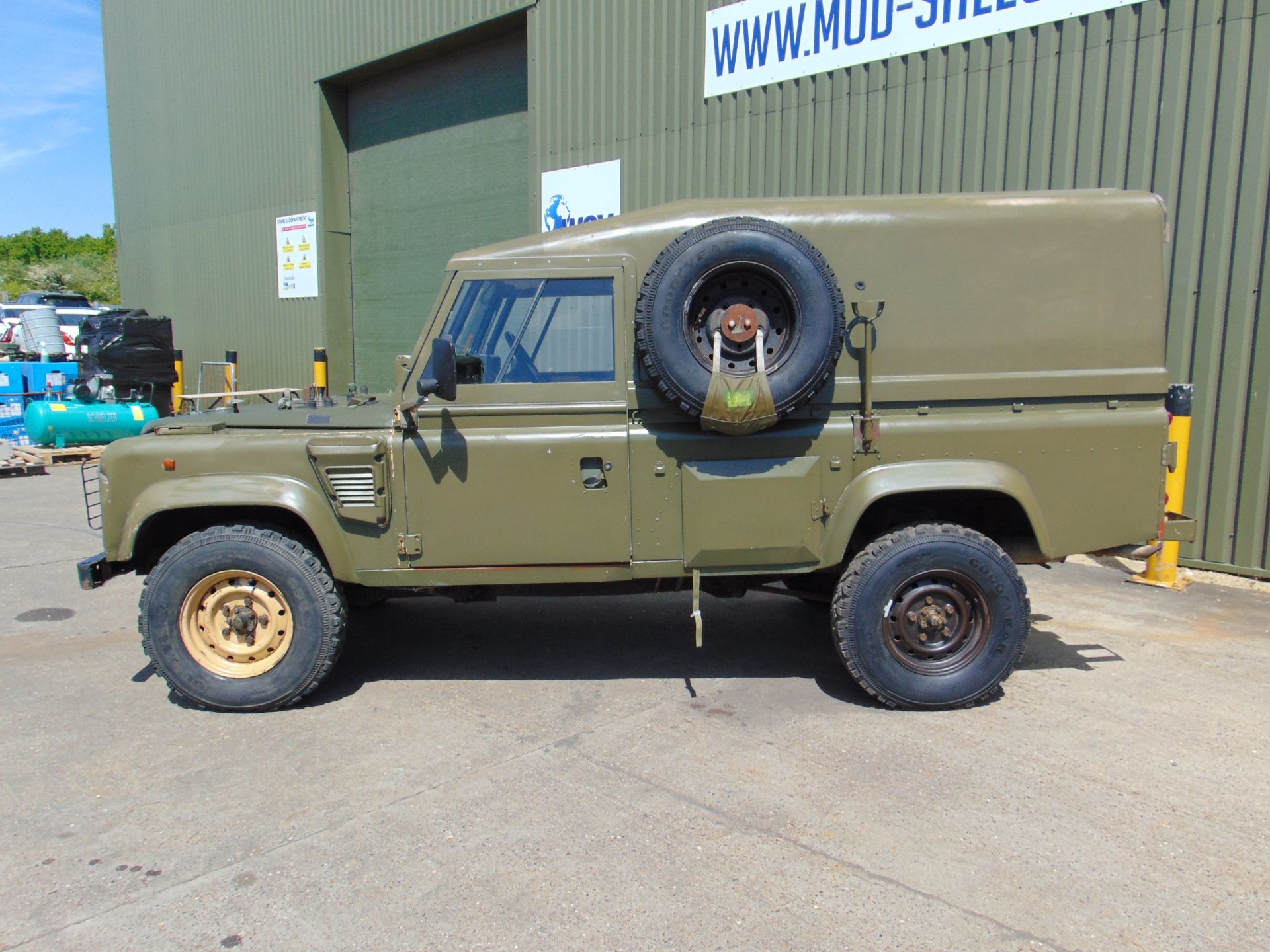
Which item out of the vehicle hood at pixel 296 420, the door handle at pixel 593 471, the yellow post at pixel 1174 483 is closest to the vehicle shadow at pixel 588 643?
the door handle at pixel 593 471

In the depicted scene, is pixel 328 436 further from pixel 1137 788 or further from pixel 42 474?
pixel 42 474

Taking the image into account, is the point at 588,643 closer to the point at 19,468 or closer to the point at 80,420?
the point at 19,468

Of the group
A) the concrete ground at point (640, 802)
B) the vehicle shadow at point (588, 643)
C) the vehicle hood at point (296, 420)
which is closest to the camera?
the concrete ground at point (640, 802)

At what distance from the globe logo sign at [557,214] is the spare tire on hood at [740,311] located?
710cm

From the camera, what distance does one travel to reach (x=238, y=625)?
14.6 ft

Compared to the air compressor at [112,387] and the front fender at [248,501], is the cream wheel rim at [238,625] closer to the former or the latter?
the front fender at [248,501]

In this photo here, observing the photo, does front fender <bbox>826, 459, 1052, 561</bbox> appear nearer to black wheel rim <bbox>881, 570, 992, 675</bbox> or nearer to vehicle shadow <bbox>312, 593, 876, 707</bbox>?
black wheel rim <bbox>881, 570, 992, 675</bbox>

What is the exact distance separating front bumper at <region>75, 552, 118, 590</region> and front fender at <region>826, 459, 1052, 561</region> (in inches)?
144

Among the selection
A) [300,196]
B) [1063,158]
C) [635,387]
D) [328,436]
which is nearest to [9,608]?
[328,436]

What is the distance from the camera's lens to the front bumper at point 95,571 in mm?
4555

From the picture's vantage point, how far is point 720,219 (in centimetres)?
428

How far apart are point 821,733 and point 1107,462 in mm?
1935

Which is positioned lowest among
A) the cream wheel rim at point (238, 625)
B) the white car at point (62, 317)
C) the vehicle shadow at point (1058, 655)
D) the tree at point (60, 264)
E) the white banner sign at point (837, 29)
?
the vehicle shadow at point (1058, 655)

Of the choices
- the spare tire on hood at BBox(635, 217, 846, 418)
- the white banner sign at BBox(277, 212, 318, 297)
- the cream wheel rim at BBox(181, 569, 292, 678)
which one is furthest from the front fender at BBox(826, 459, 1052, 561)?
the white banner sign at BBox(277, 212, 318, 297)
